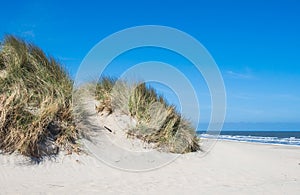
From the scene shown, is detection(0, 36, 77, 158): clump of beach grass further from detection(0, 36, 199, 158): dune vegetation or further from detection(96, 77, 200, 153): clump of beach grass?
detection(96, 77, 200, 153): clump of beach grass

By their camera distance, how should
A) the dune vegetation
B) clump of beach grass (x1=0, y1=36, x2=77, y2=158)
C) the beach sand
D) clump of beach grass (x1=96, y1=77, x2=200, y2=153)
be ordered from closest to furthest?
the beach sand < clump of beach grass (x1=0, y1=36, x2=77, y2=158) < the dune vegetation < clump of beach grass (x1=96, y1=77, x2=200, y2=153)

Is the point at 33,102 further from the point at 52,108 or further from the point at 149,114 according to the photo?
the point at 149,114

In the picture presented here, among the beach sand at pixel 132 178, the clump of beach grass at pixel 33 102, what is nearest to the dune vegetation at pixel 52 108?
the clump of beach grass at pixel 33 102

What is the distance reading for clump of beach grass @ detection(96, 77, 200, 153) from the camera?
9.80 meters

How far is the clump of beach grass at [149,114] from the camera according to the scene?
32.2ft

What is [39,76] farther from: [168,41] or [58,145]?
[168,41]

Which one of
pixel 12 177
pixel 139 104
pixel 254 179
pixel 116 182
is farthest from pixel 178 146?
pixel 12 177

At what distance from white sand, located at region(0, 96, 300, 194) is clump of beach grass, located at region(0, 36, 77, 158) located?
389 millimetres

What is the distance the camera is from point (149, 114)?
34.1 feet

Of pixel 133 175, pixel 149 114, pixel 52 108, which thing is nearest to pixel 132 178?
pixel 133 175

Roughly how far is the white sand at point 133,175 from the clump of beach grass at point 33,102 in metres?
0.39

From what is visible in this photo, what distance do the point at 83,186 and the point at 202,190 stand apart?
2197 millimetres

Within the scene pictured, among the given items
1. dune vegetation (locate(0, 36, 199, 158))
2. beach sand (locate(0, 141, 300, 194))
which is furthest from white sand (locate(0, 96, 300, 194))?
dune vegetation (locate(0, 36, 199, 158))

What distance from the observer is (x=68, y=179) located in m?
6.92
